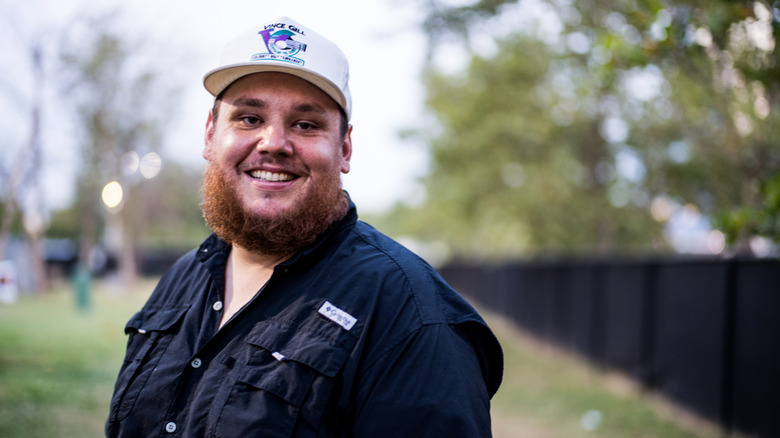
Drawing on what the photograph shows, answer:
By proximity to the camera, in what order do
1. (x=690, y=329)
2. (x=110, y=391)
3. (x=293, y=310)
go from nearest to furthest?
1. (x=293, y=310)
2. (x=690, y=329)
3. (x=110, y=391)

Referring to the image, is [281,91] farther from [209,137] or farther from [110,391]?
[110,391]

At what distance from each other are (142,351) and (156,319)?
0.45 ft

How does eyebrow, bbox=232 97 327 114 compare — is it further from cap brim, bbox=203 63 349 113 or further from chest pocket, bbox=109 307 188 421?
chest pocket, bbox=109 307 188 421

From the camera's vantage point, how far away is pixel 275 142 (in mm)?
2289

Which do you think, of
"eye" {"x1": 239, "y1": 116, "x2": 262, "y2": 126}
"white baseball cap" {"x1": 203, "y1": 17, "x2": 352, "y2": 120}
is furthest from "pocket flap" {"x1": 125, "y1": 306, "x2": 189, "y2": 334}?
"white baseball cap" {"x1": 203, "y1": 17, "x2": 352, "y2": 120}

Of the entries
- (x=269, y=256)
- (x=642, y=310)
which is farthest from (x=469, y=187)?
(x=269, y=256)

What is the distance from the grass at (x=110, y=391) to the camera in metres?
7.75

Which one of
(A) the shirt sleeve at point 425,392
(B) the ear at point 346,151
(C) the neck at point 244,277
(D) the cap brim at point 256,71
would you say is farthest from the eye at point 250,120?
(A) the shirt sleeve at point 425,392

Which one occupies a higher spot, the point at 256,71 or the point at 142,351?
the point at 256,71

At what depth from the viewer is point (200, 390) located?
2137mm

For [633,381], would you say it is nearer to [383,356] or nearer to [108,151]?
[383,356]

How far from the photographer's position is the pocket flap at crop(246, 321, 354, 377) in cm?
198

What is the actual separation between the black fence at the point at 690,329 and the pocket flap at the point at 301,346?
6118 mm

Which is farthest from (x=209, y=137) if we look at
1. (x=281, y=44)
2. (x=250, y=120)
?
(x=281, y=44)
